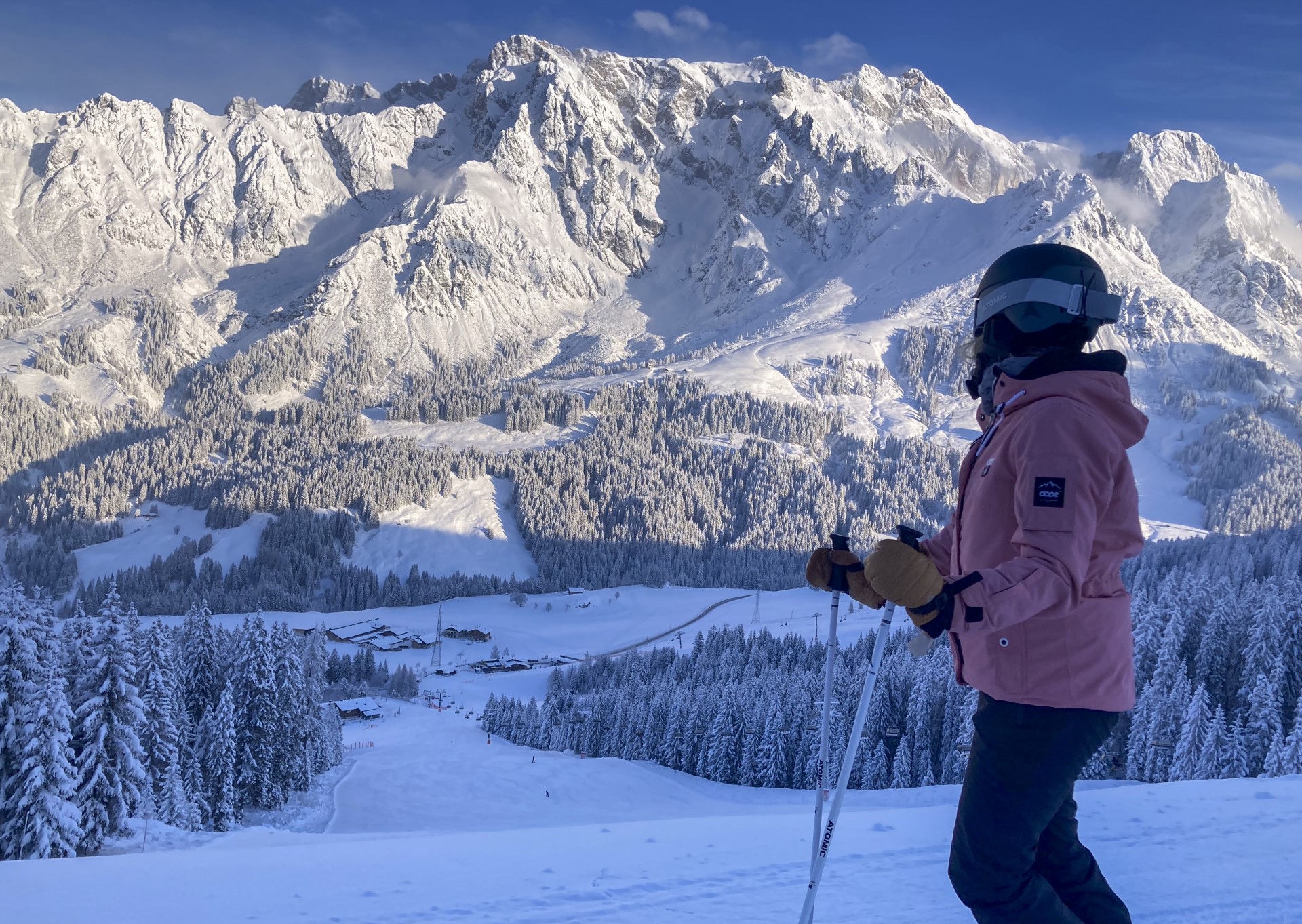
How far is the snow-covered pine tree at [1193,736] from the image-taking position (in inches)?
1176

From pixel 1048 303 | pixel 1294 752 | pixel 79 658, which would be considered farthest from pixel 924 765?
pixel 1048 303

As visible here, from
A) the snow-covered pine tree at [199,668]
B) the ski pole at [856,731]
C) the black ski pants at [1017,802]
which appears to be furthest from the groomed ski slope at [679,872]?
the snow-covered pine tree at [199,668]

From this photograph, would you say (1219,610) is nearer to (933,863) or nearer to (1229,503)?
(933,863)

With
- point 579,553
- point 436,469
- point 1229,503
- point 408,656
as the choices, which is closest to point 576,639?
point 408,656

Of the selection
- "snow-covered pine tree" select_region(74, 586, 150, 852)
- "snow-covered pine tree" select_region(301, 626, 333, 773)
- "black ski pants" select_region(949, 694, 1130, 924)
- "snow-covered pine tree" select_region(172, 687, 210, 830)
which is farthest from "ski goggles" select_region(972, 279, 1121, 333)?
"snow-covered pine tree" select_region(301, 626, 333, 773)

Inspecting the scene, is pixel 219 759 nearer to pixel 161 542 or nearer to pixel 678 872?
pixel 678 872

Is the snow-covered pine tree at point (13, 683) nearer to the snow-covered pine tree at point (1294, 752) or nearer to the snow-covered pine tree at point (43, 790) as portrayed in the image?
the snow-covered pine tree at point (43, 790)

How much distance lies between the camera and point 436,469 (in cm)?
13738

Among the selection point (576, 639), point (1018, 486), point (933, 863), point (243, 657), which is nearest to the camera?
point (1018, 486)

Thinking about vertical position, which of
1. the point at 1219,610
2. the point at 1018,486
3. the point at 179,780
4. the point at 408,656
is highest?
the point at 1018,486

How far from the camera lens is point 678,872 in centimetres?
716

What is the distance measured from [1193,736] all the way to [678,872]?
101 ft

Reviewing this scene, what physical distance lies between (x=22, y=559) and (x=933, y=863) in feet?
461

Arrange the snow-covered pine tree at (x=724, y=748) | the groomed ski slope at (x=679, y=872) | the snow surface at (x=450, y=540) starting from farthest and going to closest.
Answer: the snow surface at (x=450, y=540) < the snow-covered pine tree at (x=724, y=748) < the groomed ski slope at (x=679, y=872)
